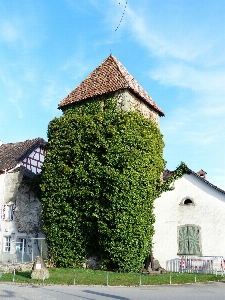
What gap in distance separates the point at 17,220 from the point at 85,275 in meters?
11.3

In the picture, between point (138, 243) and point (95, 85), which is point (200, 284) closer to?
point (138, 243)

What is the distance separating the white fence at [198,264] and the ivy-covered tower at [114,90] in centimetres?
989

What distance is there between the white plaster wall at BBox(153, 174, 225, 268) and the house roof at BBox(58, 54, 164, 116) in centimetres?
662

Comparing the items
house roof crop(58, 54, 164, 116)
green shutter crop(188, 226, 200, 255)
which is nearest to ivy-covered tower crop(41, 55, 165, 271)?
house roof crop(58, 54, 164, 116)

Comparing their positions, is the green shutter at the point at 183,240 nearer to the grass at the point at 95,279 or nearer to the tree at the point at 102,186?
the tree at the point at 102,186

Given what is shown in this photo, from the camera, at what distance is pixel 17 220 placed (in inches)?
1041

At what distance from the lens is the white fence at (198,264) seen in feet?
65.9

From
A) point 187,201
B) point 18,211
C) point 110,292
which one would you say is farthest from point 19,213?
point 110,292

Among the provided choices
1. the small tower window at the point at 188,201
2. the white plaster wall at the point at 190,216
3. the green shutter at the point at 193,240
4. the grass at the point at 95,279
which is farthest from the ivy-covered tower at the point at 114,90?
the grass at the point at 95,279

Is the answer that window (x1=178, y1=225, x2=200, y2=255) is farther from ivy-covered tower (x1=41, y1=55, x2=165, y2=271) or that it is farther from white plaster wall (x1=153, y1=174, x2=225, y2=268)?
ivy-covered tower (x1=41, y1=55, x2=165, y2=271)

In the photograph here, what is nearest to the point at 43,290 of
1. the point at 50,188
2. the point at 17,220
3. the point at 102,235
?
the point at 102,235

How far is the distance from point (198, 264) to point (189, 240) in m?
1.49

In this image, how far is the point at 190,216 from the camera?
71.0ft

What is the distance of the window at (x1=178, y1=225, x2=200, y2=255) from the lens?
20953 mm
